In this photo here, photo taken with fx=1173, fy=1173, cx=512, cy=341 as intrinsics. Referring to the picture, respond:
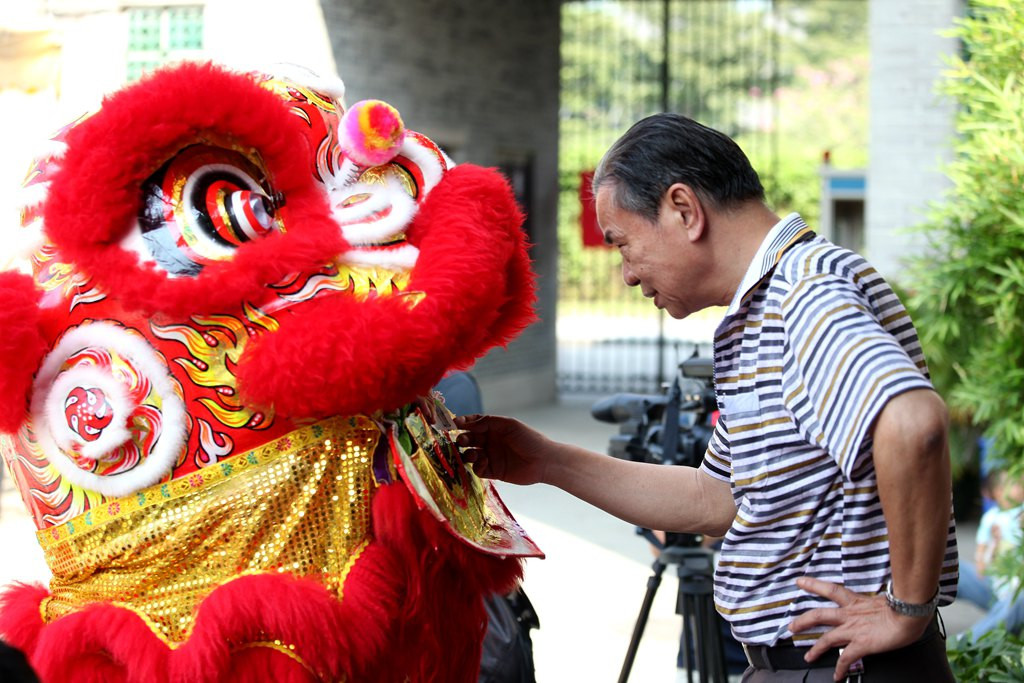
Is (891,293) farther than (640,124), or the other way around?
(640,124)

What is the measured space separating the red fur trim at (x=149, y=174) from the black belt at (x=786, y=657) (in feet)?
3.16

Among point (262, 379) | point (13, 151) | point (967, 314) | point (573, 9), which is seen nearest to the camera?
point (262, 379)

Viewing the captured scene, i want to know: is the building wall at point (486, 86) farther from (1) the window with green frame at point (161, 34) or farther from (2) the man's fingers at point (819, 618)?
(2) the man's fingers at point (819, 618)

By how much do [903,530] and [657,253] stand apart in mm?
614

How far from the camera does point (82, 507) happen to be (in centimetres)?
198

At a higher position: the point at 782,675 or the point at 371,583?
the point at 371,583

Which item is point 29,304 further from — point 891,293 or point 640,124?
point 891,293

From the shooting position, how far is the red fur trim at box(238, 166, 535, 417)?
1.83 m

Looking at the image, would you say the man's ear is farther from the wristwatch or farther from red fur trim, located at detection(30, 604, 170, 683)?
red fur trim, located at detection(30, 604, 170, 683)

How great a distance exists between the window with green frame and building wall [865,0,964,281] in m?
4.32

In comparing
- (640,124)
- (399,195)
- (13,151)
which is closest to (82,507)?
(399,195)

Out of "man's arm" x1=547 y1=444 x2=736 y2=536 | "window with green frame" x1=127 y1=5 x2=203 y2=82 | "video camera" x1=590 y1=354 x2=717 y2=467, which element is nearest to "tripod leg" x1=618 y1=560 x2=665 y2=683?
"video camera" x1=590 y1=354 x2=717 y2=467

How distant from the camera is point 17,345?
1889 millimetres

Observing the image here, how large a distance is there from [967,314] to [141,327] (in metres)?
3.81
